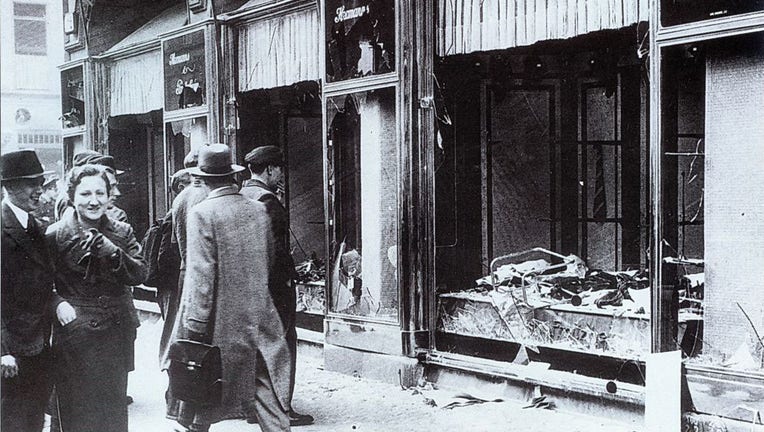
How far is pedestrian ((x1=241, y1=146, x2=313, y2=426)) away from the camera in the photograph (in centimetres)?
515

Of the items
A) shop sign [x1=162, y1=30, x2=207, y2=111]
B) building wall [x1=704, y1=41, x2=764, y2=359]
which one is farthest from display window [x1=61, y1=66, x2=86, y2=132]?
building wall [x1=704, y1=41, x2=764, y2=359]

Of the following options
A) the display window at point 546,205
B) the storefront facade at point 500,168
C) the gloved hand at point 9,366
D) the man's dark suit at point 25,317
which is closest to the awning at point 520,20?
the storefront facade at point 500,168

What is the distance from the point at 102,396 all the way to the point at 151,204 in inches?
107

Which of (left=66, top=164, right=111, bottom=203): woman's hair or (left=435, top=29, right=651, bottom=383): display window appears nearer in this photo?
(left=66, top=164, right=111, bottom=203): woman's hair

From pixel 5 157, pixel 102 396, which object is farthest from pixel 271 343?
pixel 5 157

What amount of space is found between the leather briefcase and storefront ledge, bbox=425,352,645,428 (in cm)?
220

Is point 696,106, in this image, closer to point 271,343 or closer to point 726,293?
point 726,293

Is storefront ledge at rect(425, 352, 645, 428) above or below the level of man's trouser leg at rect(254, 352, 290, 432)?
below

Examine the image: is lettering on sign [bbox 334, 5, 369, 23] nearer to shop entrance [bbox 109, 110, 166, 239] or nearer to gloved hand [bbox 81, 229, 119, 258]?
shop entrance [bbox 109, 110, 166, 239]

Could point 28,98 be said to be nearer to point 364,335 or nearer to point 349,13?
point 349,13

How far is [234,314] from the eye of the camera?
4.54m

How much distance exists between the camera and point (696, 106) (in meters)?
7.41

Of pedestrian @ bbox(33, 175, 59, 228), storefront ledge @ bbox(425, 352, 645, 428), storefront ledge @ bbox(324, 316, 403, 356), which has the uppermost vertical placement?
pedestrian @ bbox(33, 175, 59, 228)

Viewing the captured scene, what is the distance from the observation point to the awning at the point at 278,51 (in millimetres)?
7535
